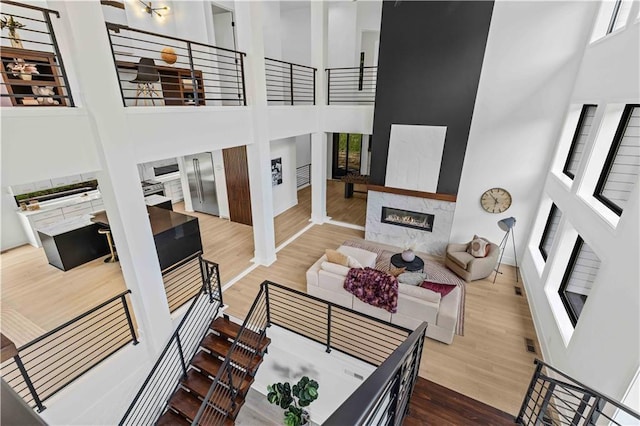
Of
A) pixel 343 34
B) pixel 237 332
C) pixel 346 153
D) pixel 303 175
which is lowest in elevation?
pixel 237 332

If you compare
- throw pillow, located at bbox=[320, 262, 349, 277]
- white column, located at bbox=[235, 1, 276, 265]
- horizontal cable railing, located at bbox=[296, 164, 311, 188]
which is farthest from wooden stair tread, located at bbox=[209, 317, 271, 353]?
horizontal cable railing, located at bbox=[296, 164, 311, 188]

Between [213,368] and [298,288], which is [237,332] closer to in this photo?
[213,368]

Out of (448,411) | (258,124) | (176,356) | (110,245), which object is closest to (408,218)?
(258,124)

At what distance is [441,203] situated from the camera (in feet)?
22.7

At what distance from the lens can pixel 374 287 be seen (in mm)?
4816

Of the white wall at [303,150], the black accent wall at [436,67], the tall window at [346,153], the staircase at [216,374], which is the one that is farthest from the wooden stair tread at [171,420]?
the tall window at [346,153]

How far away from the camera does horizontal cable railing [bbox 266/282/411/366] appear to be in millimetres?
4430

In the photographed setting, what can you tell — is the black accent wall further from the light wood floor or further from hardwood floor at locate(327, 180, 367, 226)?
hardwood floor at locate(327, 180, 367, 226)

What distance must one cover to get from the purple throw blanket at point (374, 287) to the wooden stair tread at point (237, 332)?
166 cm

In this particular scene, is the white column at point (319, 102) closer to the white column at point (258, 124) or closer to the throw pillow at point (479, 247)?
the white column at point (258, 124)

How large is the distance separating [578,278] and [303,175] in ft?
30.8

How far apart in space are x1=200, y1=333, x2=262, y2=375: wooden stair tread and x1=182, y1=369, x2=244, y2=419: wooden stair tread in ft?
1.32

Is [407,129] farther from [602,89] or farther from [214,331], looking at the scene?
[214,331]

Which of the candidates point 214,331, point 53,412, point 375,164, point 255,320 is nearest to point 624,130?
point 375,164
